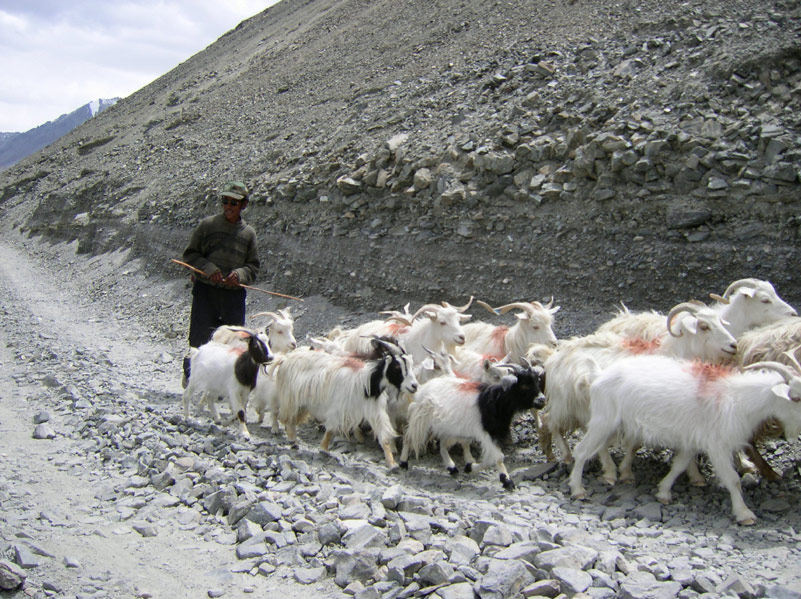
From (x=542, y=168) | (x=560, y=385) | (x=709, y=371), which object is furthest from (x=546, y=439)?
(x=542, y=168)

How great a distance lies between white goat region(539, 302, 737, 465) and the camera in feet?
18.7

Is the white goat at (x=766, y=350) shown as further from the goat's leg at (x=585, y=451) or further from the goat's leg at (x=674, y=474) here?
the goat's leg at (x=585, y=451)

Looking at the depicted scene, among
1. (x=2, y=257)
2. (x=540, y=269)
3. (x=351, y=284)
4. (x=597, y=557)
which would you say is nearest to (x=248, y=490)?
(x=597, y=557)

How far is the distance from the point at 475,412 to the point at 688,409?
1.61 meters

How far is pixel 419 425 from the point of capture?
5.87 metres

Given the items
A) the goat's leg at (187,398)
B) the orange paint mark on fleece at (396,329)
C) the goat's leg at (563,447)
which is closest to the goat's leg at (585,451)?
the goat's leg at (563,447)

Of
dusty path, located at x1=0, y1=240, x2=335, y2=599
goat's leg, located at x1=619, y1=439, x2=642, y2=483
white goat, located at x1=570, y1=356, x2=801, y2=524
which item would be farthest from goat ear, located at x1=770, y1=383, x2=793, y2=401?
dusty path, located at x1=0, y1=240, x2=335, y2=599

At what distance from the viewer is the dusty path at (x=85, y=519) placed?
3799 millimetres

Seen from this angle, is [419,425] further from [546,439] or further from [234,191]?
[234,191]

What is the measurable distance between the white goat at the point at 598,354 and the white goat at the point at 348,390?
3.91ft

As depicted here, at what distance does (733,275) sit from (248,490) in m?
6.26

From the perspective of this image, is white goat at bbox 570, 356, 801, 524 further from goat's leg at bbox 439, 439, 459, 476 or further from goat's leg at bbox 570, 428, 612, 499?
goat's leg at bbox 439, 439, 459, 476

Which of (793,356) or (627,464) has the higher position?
(793,356)

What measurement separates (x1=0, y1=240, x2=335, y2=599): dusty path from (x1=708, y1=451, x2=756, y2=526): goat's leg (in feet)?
8.73
